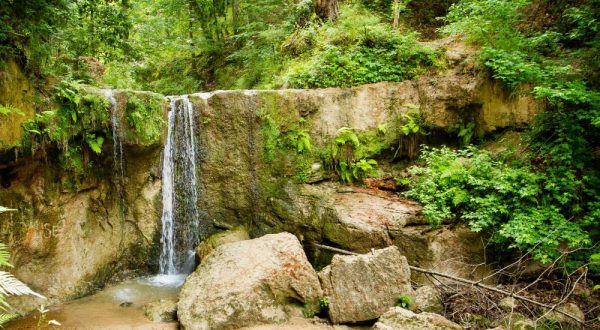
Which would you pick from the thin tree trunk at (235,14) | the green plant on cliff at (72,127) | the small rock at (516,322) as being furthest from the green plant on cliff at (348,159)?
the thin tree trunk at (235,14)

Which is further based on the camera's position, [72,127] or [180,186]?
[180,186]

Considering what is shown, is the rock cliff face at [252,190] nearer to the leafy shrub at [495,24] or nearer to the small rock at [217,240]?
the small rock at [217,240]

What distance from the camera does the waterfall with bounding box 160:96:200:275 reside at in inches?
327

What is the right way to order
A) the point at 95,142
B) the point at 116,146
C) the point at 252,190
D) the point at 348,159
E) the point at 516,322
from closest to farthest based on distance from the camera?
the point at 516,322 < the point at 95,142 < the point at 116,146 < the point at 252,190 < the point at 348,159

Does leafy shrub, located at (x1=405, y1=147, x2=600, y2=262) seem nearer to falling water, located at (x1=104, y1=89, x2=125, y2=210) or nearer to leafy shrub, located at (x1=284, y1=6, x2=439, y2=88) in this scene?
leafy shrub, located at (x1=284, y1=6, x2=439, y2=88)

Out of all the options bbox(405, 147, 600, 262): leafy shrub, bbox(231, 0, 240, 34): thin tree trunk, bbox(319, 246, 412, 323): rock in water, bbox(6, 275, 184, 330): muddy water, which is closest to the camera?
bbox(6, 275, 184, 330): muddy water

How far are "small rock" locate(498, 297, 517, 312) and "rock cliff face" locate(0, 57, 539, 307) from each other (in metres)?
1.03

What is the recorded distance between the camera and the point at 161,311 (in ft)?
20.2

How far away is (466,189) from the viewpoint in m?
7.46

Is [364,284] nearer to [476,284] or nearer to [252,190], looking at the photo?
[476,284]

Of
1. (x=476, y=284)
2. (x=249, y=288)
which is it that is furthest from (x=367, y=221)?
(x=249, y=288)

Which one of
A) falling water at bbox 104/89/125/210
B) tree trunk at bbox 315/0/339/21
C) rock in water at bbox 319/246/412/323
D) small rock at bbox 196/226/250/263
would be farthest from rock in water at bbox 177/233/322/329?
tree trunk at bbox 315/0/339/21

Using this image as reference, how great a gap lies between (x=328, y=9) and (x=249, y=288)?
889 cm

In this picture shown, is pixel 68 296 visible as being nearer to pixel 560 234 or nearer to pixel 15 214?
pixel 15 214
